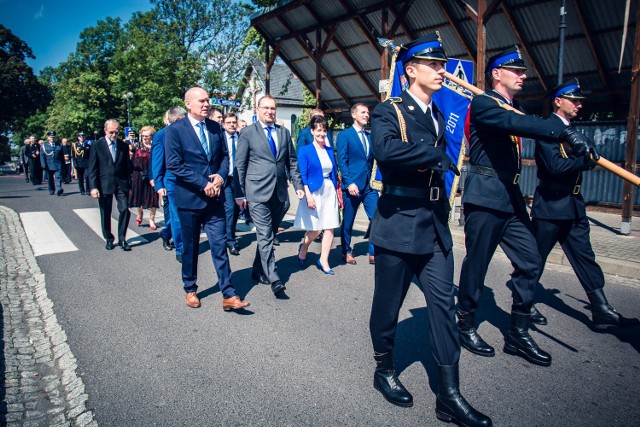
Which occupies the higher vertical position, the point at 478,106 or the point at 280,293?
the point at 478,106

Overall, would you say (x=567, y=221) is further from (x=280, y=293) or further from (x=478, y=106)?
(x=280, y=293)

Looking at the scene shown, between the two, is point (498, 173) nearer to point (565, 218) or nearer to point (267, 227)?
point (565, 218)

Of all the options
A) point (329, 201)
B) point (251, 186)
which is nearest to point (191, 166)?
point (251, 186)

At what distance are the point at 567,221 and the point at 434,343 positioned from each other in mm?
2108

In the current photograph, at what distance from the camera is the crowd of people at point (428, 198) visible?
268cm

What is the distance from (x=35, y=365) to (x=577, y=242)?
458 centimetres

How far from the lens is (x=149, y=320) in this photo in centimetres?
422

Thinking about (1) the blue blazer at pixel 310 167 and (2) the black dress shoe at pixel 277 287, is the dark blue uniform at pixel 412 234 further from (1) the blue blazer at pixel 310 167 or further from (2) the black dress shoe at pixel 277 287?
(1) the blue blazer at pixel 310 167

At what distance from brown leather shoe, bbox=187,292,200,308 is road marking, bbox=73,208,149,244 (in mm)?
3763

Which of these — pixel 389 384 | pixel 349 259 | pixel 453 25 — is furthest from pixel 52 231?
pixel 453 25

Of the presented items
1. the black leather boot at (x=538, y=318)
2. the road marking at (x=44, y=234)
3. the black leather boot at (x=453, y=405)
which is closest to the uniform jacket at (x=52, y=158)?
the road marking at (x=44, y=234)

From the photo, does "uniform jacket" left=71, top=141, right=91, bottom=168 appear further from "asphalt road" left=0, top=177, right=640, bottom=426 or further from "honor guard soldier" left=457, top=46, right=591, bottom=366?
"honor guard soldier" left=457, top=46, right=591, bottom=366

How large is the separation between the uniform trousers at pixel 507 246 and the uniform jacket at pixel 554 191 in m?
0.60

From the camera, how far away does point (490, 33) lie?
44.4 feet
